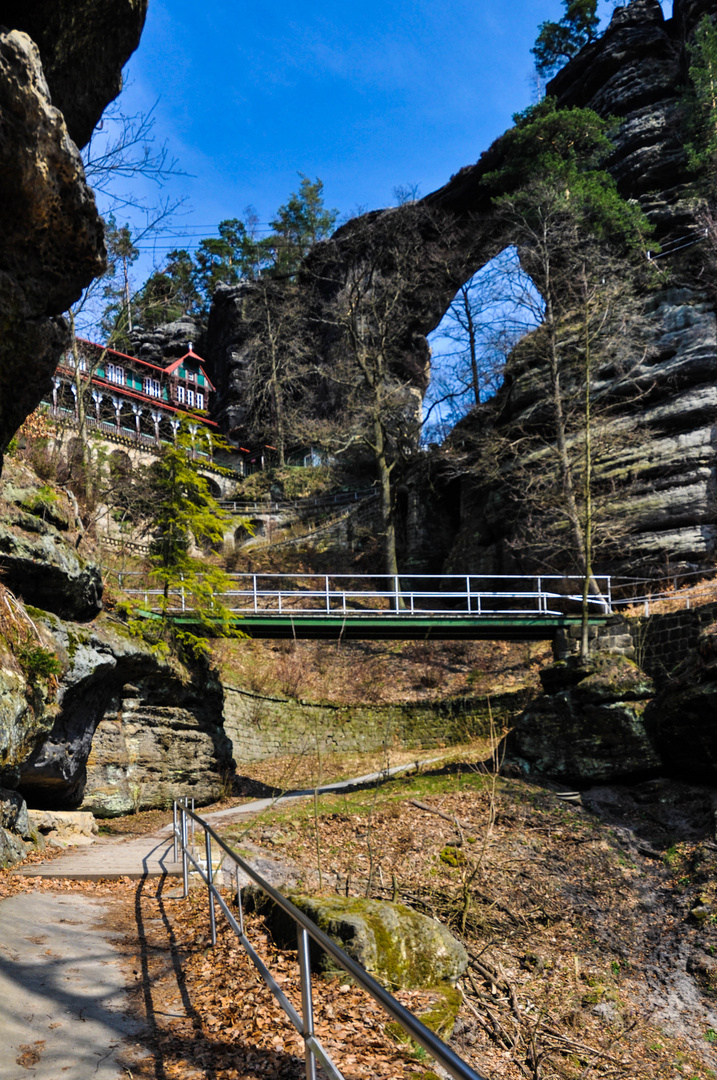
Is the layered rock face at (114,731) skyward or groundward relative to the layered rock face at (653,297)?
groundward

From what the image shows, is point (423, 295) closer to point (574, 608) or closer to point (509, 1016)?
point (574, 608)

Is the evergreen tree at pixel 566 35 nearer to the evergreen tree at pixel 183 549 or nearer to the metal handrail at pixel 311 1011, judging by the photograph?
the evergreen tree at pixel 183 549

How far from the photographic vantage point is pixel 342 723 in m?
22.5

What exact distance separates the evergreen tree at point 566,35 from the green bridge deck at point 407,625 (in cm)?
3247

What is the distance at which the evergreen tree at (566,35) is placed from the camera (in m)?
35.1

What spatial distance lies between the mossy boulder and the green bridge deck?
33.9ft

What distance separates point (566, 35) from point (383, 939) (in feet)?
143

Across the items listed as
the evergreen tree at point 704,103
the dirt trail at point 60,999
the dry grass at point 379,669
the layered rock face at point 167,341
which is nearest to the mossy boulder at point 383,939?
the dirt trail at point 60,999

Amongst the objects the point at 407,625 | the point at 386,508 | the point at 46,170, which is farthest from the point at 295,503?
the point at 46,170

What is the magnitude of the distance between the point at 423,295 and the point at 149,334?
27174 mm

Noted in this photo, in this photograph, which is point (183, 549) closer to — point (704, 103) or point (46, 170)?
point (46, 170)

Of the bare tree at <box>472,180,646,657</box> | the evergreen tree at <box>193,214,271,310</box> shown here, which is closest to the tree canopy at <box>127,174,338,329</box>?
the evergreen tree at <box>193,214,271,310</box>

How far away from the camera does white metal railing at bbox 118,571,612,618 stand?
668 inches

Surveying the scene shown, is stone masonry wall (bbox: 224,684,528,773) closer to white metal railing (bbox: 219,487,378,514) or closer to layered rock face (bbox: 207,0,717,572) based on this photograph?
layered rock face (bbox: 207,0,717,572)
